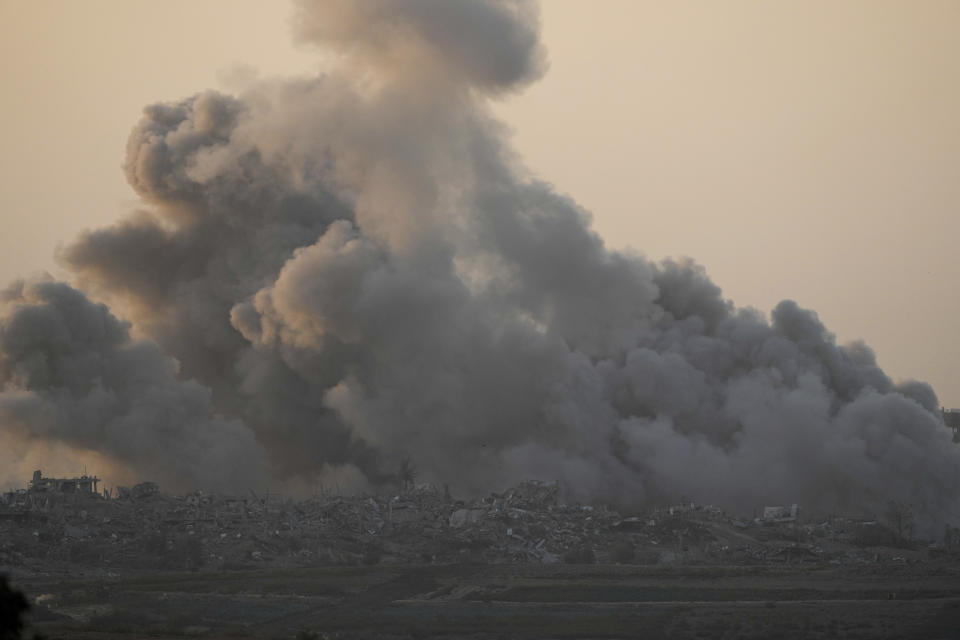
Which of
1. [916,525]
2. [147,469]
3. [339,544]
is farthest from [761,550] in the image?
[147,469]

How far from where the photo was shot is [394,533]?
264 ft

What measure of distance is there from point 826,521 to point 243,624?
33.4 metres

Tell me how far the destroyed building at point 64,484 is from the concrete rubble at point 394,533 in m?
1.01

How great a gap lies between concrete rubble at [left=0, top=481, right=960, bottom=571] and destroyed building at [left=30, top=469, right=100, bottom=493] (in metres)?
1.01

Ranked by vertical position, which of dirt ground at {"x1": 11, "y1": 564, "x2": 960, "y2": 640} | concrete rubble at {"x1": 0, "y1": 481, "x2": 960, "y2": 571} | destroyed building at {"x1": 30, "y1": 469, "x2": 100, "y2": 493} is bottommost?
dirt ground at {"x1": 11, "y1": 564, "x2": 960, "y2": 640}

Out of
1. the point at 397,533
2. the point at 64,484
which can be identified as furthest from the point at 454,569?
the point at 64,484

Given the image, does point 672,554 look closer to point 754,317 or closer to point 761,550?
point 761,550

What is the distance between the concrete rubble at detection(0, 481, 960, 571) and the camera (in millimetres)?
75750

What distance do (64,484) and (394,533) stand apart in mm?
17277

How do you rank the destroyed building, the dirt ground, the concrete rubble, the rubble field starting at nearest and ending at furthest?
1. the dirt ground
2. the rubble field
3. the concrete rubble
4. the destroyed building

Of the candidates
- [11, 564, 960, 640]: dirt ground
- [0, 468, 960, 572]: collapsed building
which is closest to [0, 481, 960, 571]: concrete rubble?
[0, 468, 960, 572]: collapsed building

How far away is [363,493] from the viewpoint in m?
88.4

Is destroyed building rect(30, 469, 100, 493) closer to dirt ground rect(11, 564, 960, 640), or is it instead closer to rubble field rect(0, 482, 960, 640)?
rubble field rect(0, 482, 960, 640)

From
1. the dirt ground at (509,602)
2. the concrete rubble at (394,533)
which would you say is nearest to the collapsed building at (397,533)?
the concrete rubble at (394,533)
